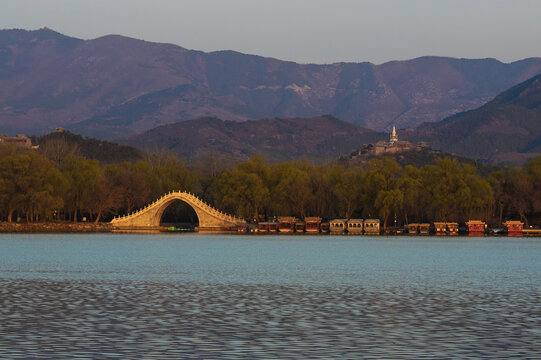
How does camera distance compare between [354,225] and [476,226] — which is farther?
[354,225]

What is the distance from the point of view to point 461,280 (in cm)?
5153

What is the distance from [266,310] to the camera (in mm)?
34750

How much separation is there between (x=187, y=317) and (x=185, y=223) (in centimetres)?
14384

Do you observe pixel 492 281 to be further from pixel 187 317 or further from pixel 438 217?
pixel 438 217

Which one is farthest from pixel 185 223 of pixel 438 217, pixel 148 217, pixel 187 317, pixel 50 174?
pixel 187 317

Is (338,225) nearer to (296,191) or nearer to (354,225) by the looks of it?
(354,225)

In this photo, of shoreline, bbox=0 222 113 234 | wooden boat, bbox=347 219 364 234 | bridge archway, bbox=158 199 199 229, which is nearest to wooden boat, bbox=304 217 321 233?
wooden boat, bbox=347 219 364 234

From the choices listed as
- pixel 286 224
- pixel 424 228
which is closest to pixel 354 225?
pixel 424 228

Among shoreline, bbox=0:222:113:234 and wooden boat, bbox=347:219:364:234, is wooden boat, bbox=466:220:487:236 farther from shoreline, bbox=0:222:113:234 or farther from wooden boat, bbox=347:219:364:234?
shoreline, bbox=0:222:113:234

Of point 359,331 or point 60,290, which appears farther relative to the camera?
point 60,290

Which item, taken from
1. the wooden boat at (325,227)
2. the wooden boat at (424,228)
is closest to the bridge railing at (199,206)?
the wooden boat at (325,227)

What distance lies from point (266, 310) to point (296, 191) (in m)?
114

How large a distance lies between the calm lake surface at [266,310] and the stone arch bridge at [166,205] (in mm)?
85085

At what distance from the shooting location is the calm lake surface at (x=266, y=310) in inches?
1006
